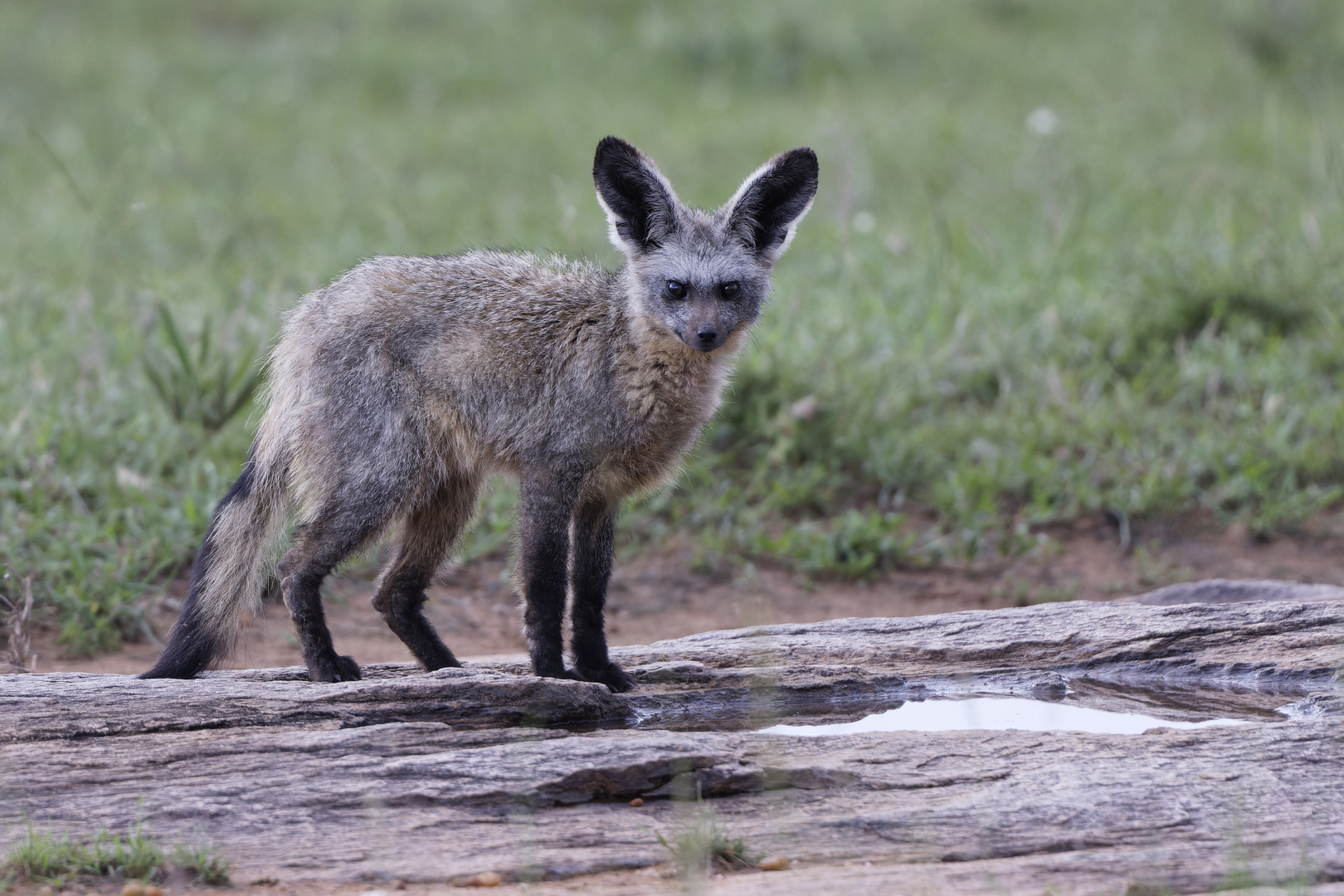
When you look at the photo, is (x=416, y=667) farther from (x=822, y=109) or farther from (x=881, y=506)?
(x=822, y=109)

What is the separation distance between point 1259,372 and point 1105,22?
9.91 metres

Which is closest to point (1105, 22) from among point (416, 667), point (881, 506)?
point (881, 506)

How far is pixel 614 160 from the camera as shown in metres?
4.68

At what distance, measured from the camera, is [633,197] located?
482 cm

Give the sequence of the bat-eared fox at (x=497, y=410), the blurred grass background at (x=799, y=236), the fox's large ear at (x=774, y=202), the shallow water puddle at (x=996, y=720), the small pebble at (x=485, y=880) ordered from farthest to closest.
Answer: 1. the blurred grass background at (x=799, y=236)
2. the fox's large ear at (x=774, y=202)
3. the bat-eared fox at (x=497, y=410)
4. the shallow water puddle at (x=996, y=720)
5. the small pebble at (x=485, y=880)

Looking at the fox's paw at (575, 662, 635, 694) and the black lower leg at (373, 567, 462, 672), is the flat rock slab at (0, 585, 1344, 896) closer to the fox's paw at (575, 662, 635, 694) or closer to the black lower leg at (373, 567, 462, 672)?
→ the fox's paw at (575, 662, 635, 694)

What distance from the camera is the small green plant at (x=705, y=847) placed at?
2994 millimetres

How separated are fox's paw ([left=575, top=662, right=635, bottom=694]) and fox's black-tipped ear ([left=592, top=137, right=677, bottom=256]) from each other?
1.43 metres

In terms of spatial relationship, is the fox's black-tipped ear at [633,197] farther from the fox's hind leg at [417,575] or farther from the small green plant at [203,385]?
the small green plant at [203,385]

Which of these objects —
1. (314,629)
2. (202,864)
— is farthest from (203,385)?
(202,864)

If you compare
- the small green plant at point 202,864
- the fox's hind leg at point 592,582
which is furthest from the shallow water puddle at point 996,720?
the small green plant at point 202,864

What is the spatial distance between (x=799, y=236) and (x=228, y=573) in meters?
7.20

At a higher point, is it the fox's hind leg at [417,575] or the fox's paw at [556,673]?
the fox's hind leg at [417,575]

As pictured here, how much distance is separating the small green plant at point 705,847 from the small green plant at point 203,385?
4.22 m
